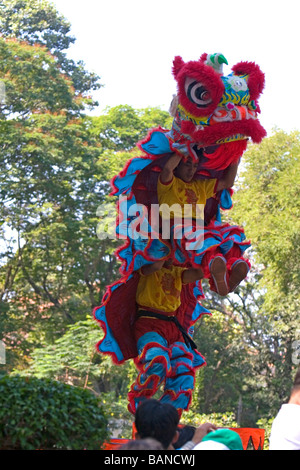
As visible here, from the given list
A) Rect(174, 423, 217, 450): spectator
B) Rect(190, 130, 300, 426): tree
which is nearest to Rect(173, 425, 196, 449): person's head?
Rect(174, 423, 217, 450): spectator

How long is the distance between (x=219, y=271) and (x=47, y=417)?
167 centimetres

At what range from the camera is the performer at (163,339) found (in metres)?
5.29

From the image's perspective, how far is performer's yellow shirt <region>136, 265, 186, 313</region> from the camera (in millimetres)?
5512

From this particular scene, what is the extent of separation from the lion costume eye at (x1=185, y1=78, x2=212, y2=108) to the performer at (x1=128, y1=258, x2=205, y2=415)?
1.20m

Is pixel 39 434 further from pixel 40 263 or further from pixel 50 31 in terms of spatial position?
pixel 50 31

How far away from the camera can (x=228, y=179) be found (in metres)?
5.59

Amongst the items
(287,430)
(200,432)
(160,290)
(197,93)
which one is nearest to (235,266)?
(160,290)

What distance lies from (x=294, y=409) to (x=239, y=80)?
106 inches

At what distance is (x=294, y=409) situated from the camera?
10.6 ft

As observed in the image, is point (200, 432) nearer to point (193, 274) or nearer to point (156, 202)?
point (193, 274)

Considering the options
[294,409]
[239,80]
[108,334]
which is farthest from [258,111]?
[294,409]

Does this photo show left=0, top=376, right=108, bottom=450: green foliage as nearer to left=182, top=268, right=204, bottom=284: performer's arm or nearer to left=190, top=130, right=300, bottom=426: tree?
left=182, top=268, right=204, bottom=284: performer's arm

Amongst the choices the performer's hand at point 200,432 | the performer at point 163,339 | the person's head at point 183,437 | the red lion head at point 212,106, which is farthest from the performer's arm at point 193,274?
the person's head at point 183,437

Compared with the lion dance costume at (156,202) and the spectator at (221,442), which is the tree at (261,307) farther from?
the spectator at (221,442)
